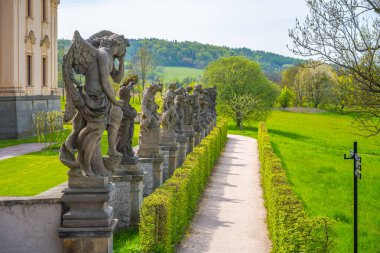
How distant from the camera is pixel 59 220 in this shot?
25.0 ft

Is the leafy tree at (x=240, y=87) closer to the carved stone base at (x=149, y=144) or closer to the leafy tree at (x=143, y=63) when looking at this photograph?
the leafy tree at (x=143, y=63)

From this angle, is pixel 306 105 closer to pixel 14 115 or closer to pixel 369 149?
pixel 369 149

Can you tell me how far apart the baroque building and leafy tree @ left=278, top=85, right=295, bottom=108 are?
6114cm

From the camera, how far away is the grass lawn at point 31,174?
15.6 m

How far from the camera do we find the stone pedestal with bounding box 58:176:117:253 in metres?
7.49

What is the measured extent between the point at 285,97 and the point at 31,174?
3046 inches

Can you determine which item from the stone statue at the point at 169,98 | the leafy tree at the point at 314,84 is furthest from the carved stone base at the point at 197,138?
the leafy tree at the point at 314,84

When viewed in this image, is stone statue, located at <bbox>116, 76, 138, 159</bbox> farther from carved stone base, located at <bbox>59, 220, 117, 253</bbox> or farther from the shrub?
the shrub

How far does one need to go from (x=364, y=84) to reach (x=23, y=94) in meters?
23.7

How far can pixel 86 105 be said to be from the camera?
7.69 meters

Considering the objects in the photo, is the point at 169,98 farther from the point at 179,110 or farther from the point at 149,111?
the point at 149,111

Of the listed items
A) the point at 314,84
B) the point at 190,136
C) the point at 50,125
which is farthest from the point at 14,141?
the point at 314,84

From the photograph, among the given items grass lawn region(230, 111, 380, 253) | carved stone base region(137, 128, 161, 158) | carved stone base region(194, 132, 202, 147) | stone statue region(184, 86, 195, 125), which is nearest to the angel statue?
grass lawn region(230, 111, 380, 253)

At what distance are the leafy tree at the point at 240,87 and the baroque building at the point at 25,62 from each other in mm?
20559
